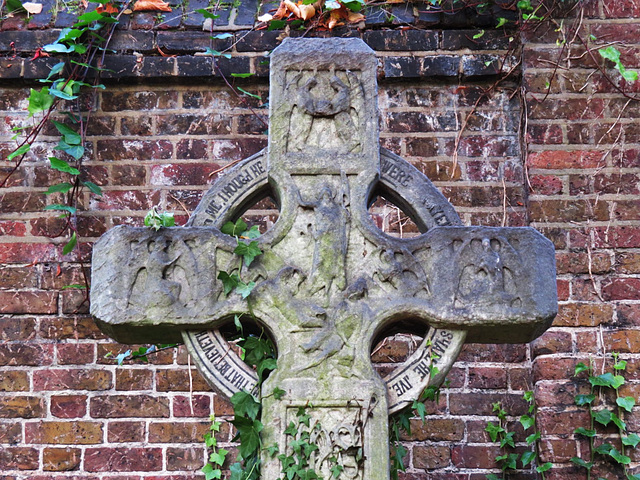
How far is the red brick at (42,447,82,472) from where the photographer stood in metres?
3.77

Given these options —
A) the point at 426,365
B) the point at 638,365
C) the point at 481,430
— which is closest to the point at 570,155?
the point at 638,365

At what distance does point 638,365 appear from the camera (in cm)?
366

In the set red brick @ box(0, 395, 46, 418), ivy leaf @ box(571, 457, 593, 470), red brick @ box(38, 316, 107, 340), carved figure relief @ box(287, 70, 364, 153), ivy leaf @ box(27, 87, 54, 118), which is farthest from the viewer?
ivy leaf @ box(27, 87, 54, 118)

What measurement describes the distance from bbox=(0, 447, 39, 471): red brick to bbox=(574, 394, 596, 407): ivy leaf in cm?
219

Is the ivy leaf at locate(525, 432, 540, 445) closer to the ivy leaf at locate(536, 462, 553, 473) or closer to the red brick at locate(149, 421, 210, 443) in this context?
the ivy leaf at locate(536, 462, 553, 473)

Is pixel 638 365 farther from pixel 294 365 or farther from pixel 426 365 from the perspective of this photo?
pixel 294 365

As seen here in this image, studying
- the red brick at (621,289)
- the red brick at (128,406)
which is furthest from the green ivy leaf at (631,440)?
the red brick at (128,406)

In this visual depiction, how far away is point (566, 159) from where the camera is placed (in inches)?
156

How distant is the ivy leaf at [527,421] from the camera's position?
145 inches

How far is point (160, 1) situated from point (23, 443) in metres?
2.08

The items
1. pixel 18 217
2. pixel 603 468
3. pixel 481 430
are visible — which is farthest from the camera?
pixel 18 217

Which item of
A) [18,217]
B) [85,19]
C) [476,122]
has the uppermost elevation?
[85,19]

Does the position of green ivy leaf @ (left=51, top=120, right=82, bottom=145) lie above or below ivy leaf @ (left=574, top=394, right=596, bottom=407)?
above

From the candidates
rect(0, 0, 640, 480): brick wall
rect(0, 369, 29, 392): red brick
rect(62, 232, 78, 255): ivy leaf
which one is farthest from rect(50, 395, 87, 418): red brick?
rect(62, 232, 78, 255): ivy leaf
